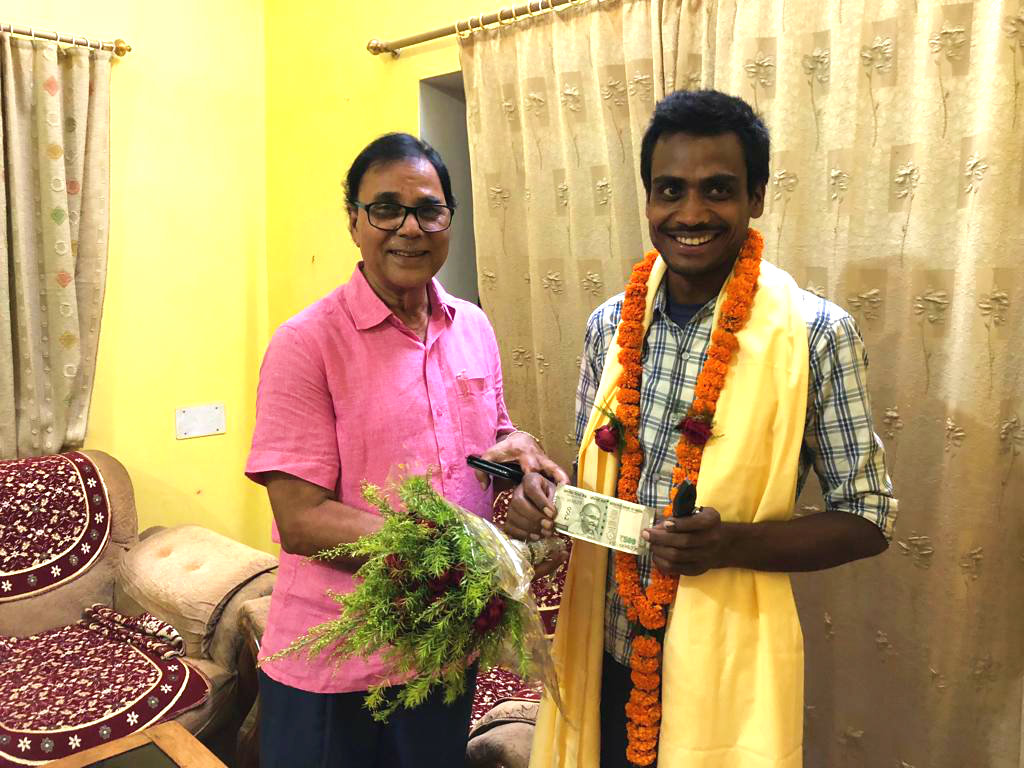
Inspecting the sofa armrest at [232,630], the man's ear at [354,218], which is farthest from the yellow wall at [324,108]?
the man's ear at [354,218]

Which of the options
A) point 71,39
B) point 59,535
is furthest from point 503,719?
point 71,39

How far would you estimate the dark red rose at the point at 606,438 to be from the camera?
3.91 feet

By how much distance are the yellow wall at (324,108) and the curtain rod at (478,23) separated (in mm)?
53

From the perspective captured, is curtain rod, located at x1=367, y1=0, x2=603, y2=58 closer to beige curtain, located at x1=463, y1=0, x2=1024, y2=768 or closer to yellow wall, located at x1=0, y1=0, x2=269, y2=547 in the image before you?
beige curtain, located at x1=463, y1=0, x2=1024, y2=768

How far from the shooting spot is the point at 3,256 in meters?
2.34

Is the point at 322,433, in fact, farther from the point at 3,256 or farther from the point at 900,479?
the point at 3,256

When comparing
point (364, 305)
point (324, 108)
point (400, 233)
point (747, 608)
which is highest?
point (324, 108)

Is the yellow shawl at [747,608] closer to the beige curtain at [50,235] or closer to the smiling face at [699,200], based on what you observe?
the smiling face at [699,200]

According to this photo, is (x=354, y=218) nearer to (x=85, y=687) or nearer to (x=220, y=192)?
(x=85, y=687)

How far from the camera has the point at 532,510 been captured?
116 centimetres

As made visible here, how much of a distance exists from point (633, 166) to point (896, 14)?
2.30 ft

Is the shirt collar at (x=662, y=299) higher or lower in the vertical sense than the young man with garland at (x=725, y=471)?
higher

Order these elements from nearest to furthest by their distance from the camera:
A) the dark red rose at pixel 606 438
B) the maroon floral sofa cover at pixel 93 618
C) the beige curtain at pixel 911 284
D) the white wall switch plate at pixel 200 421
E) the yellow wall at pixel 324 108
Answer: the dark red rose at pixel 606 438
the beige curtain at pixel 911 284
the maroon floral sofa cover at pixel 93 618
the yellow wall at pixel 324 108
the white wall switch plate at pixel 200 421

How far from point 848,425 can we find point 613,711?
0.61 metres
